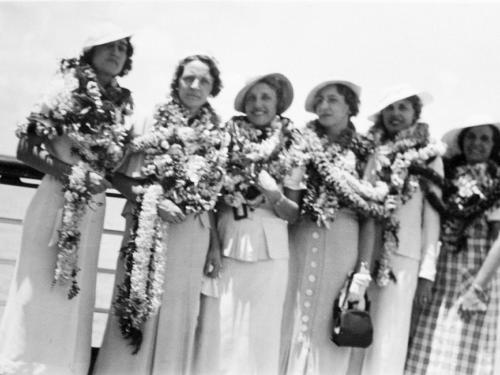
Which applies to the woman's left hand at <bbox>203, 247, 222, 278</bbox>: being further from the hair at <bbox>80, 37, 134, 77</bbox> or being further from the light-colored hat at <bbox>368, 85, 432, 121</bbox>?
the light-colored hat at <bbox>368, 85, 432, 121</bbox>

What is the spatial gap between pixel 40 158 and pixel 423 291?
3041 mm

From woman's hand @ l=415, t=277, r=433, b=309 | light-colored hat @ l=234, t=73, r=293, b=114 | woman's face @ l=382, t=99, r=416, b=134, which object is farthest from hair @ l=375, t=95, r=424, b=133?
woman's hand @ l=415, t=277, r=433, b=309

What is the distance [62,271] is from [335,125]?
2381 mm

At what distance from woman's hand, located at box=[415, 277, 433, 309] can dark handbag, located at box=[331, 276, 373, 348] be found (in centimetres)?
57

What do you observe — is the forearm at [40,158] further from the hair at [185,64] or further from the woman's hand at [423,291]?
the woman's hand at [423,291]

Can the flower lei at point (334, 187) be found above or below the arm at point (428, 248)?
above

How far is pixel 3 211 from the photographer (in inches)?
199

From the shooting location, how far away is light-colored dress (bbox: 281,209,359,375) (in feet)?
14.7

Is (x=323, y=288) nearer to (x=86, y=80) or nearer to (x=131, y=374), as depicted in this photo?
(x=131, y=374)

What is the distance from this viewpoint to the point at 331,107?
15.5 feet

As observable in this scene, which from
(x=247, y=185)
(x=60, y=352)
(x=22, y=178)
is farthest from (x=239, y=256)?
(x=22, y=178)

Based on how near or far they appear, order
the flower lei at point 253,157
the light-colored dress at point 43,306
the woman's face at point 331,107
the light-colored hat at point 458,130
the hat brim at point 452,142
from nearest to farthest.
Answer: the light-colored dress at point 43,306 < the flower lei at point 253,157 < the woman's face at point 331,107 < the light-colored hat at point 458,130 < the hat brim at point 452,142

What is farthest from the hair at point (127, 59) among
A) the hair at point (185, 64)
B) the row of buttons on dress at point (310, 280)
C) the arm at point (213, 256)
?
the row of buttons on dress at point (310, 280)

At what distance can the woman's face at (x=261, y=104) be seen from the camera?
4582 mm
